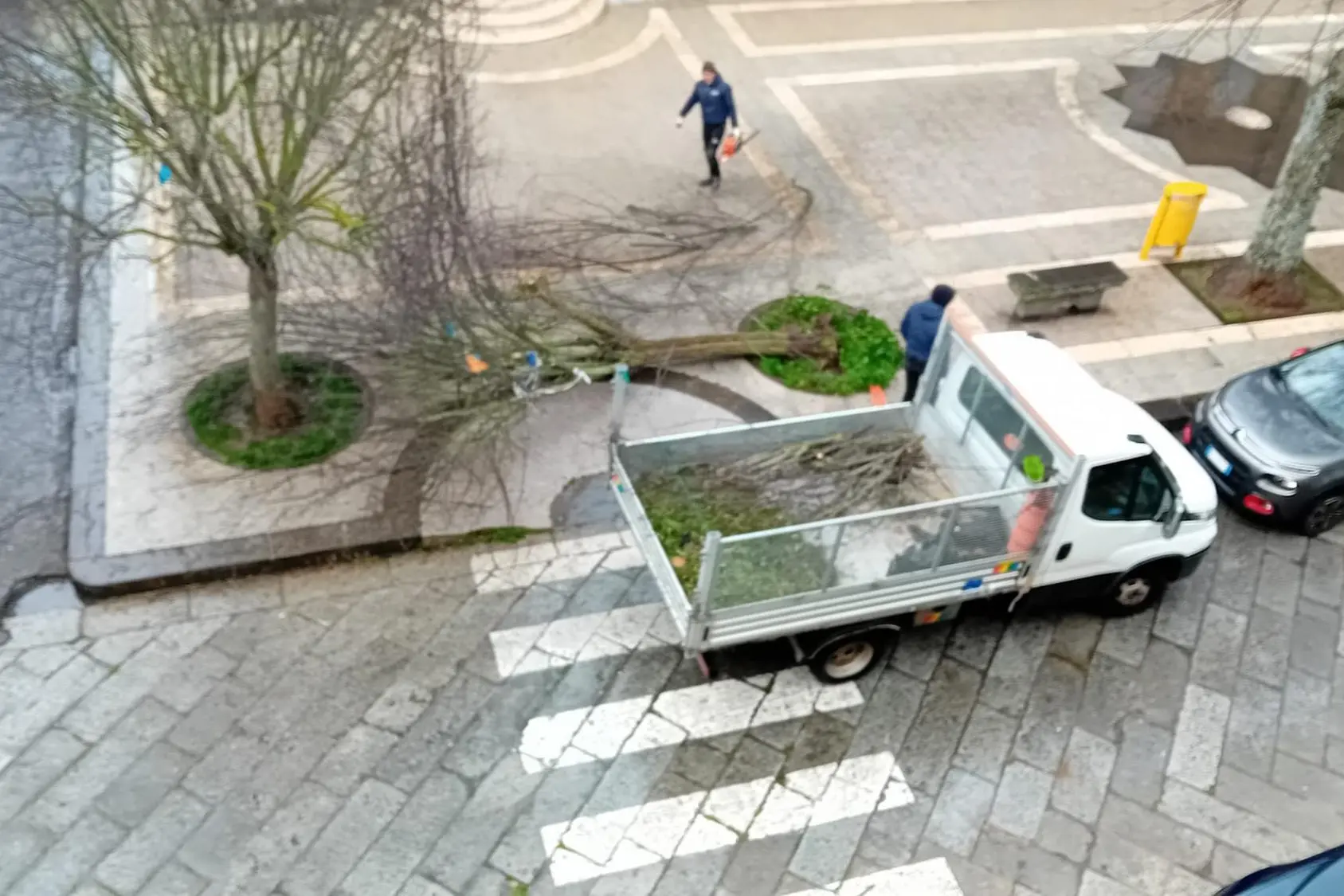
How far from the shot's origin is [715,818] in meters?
7.14

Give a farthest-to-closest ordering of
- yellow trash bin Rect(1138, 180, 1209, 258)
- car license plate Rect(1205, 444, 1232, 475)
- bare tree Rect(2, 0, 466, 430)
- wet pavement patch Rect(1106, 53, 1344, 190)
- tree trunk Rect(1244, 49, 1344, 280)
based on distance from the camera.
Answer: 1. wet pavement patch Rect(1106, 53, 1344, 190)
2. yellow trash bin Rect(1138, 180, 1209, 258)
3. tree trunk Rect(1244, 49, 1344, 280)
4. car license plate Rect(1205, 444, 1232, 475)
5. bare tree Rect(2, 0, 466, 430)

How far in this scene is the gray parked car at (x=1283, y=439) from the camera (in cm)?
926

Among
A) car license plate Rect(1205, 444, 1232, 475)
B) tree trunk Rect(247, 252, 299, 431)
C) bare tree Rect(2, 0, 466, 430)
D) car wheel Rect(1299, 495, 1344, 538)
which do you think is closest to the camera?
bare tree Rect(2, 0, 466, 430)

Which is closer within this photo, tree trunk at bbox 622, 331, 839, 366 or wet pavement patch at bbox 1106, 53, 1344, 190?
tree trunk at bbox 622, 331, 839, 366

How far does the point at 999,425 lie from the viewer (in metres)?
7.86

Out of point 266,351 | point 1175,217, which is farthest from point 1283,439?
point 266,351

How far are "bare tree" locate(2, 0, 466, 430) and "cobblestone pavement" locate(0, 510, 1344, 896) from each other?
111 inches

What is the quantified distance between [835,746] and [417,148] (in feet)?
18.2

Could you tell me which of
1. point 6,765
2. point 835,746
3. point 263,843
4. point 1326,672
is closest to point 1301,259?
point 1326,672

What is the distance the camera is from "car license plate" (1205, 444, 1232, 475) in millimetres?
9641

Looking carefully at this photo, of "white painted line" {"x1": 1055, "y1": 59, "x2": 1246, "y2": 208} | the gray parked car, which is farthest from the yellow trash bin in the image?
the gray parked car

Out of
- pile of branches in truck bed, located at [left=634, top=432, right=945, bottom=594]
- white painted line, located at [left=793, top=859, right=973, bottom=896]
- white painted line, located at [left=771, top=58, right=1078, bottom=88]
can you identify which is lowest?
white painted line, located at [left=771, top=58, right=1078, bottom=88]

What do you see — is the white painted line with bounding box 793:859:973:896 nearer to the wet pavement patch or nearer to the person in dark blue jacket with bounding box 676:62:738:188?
the person in dark blue jacket with bounding box 676:62:738:188

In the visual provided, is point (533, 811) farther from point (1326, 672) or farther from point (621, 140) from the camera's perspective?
point (621, 140)
